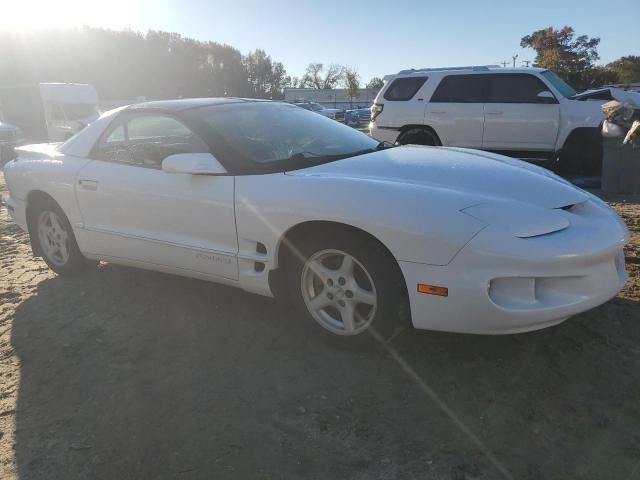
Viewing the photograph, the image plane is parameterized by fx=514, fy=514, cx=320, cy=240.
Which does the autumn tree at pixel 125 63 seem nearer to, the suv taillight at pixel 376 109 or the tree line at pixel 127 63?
the tree line at pixel 127 63

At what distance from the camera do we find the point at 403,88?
8.82 m

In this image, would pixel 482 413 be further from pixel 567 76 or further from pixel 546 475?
pixel 567 76

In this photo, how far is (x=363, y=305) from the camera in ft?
9.53

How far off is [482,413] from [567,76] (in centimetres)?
4163

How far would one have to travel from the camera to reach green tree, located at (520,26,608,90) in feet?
127

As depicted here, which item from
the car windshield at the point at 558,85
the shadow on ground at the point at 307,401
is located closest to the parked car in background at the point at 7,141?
the shadow on ground at the point at 307,401

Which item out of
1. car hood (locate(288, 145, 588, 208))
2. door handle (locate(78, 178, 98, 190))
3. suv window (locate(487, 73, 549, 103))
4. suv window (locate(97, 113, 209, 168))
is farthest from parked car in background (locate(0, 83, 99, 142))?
car hood (locate(288, 145, 588, 208))

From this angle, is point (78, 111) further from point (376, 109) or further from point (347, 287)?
point (347, 287)

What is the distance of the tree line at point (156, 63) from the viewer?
42469 mm

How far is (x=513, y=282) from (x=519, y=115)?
649cm

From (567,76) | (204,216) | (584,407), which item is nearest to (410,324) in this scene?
(584,407)

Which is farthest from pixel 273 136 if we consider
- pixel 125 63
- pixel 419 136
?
pixel 125 63

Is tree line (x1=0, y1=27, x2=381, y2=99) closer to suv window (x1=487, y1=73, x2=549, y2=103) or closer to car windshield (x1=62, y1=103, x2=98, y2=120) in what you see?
car windshield (x1=62, y1=103, x2=98, y2=120)

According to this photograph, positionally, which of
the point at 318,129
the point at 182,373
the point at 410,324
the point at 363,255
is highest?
the point at 318,129
